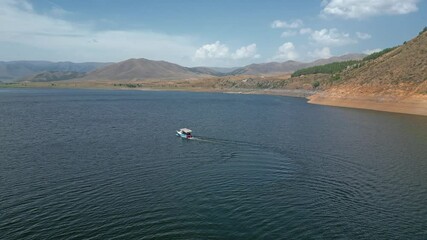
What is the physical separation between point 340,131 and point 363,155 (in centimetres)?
2260

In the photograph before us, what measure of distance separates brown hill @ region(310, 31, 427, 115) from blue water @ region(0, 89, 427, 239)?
43895mm

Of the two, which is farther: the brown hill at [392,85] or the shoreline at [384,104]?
the brown hill at [392,85]

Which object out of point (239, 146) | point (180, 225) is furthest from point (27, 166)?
point (239, 146)

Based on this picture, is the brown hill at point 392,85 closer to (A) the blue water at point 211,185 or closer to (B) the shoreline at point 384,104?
(B) the shoreline at point 384,104

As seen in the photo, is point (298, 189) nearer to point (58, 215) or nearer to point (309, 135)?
point (58, 215)

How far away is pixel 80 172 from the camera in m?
42.7

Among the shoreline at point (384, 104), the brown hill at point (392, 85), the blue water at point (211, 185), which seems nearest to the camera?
the blue water at point (211, 185)

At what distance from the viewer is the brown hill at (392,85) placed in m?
109

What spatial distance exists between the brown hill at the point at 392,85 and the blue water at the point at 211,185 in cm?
4389

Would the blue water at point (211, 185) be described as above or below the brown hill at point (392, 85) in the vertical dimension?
below

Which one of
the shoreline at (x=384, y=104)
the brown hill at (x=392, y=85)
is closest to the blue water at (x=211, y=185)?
the shoreline at (x=384, y=104)

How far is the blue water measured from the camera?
95.4 ft

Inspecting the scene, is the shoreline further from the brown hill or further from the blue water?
the blue water

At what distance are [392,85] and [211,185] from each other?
99866mm
